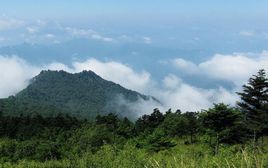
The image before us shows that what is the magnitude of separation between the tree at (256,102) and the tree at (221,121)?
393 cm

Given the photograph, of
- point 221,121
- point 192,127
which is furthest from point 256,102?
point 192,127

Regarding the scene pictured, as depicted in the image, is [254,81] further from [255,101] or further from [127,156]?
[127,156]

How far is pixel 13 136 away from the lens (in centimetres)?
10838

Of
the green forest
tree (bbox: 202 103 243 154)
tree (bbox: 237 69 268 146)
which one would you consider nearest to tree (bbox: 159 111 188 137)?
the green forest

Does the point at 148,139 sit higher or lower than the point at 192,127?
lower

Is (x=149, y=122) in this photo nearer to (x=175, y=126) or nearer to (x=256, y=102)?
(x=175, y=126)

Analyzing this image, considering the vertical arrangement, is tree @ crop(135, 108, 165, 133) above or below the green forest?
above

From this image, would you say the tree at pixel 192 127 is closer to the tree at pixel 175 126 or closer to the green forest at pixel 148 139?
the green forest at pixel 148 139

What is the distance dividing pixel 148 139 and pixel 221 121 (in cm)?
2156

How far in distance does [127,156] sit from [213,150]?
413 inches

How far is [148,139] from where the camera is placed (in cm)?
7256

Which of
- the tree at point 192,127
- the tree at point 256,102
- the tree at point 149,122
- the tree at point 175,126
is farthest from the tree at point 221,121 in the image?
the tree at point 149,122

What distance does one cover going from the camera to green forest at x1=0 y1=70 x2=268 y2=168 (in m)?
52.4

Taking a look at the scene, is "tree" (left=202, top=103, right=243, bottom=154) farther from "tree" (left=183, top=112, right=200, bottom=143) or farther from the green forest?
"tree" (left=183, top=112, right=200, bottom=143)
